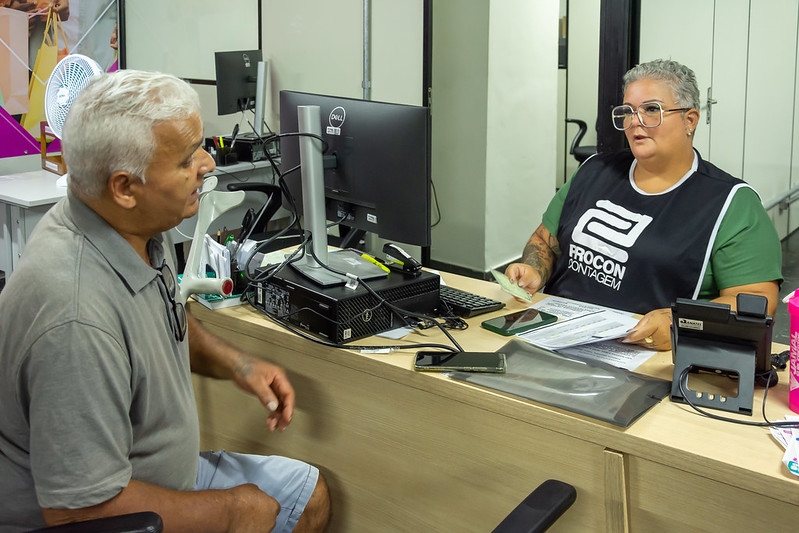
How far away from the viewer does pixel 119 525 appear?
3.54 ft

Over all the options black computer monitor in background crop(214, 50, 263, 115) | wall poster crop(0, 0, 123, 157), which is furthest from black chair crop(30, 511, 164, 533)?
wall poster crop(0, 0, 123, 157)

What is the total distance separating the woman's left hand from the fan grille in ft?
8.17

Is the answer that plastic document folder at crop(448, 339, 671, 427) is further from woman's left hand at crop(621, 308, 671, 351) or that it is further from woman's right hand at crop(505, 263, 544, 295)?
woman's right hand at crop(505, 263, 544, 295)

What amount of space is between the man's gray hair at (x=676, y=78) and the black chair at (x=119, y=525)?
1.57 m

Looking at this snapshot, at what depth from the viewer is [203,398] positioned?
2.07 m

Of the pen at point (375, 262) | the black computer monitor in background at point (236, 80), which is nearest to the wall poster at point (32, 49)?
the black computer monitor in background at point (236, 80)

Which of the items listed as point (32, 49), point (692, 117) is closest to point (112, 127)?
point (692, 117)

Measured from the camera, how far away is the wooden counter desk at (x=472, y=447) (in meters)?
1.20

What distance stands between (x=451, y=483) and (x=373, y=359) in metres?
0.29

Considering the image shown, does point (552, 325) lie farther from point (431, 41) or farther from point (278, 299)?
point (431, 41)

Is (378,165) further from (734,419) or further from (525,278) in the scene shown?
(734,419)

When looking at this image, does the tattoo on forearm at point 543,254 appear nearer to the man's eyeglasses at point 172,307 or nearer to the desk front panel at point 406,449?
the desk front panel at point 406,449

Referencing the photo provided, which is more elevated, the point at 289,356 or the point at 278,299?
the point at 278,299

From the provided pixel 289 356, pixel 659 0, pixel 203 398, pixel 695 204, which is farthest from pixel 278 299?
pixel 659 0
